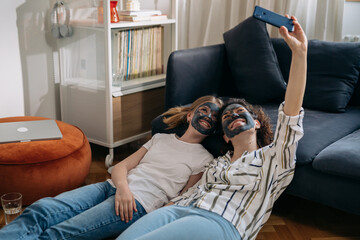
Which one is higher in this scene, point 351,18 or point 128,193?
point 351,18

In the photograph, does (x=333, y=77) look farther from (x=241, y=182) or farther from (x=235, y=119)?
(x=241, y=182)

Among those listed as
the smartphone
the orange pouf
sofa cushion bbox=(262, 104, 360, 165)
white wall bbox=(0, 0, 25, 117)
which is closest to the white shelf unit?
white wall bbox=(0, 0, 25, 117)

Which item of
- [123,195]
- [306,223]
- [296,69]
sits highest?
[296,69]

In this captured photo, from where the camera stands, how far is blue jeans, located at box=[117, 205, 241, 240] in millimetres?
1441

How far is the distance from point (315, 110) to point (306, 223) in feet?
2.37

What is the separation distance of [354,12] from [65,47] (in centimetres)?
190

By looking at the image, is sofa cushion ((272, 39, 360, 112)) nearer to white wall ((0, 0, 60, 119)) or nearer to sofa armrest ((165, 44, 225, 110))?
sofa armrest ((165, 44, 225, 110))

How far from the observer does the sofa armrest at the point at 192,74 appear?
2539 mm

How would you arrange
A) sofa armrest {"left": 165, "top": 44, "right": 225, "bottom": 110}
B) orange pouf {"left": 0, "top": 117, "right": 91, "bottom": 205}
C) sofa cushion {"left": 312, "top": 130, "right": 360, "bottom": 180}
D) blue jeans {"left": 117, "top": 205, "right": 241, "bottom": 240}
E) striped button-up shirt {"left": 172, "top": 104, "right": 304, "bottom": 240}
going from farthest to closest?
sofa armrest {"left": 165, "top": 44, "right": 225, "bottom": 110} < orange pouf {"left": 0, "top": 117, "right": 91, "bottom": 205} < sofa cushion {"left": 312, "top": 130, "right": 360, "bottom": 180} < striped button-up shirt {"left": 172, "top": 104, "right": 304, "bottom": 240} < blue jeans {"left": 117, "top": 205, "right": 241, "bottom": 240}

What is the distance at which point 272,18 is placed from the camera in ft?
4.88

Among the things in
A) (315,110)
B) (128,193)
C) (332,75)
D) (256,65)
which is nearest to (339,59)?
(332,75)

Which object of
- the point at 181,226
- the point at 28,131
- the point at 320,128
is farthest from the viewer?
the point at 28,131

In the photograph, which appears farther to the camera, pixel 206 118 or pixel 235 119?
pixel 206 118

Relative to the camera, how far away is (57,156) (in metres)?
2.20
